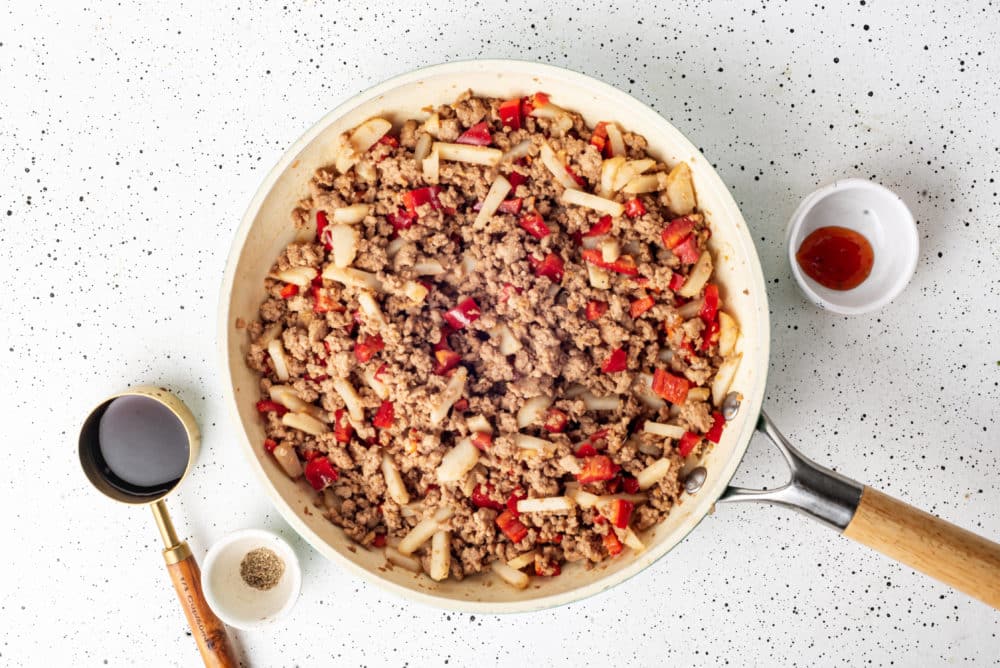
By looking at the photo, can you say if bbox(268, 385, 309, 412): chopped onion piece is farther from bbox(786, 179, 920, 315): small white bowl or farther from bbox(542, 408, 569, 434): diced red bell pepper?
bbox(786, 179, 920, 315): small white bowl

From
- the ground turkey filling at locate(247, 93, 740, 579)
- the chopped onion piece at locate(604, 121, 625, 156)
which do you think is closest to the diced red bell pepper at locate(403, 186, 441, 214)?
the ground turkey filling at locate(247, 93, 740, 579)

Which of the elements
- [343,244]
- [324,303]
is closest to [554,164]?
[343,244]

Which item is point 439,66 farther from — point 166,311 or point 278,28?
point 166,311

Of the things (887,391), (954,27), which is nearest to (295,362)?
(887,391)

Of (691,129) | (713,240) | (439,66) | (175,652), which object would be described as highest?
(439,66)

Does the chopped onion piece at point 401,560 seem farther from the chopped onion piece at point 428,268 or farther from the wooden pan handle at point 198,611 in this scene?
the chopped onion piece at point 428,268
